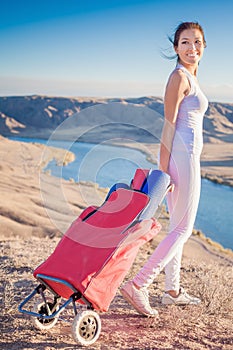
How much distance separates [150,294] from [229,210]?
57.6ft

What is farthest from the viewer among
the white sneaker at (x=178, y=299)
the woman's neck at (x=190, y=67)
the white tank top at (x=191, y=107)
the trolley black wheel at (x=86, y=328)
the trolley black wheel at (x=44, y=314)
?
the white sneaker at (x=178, y=299)

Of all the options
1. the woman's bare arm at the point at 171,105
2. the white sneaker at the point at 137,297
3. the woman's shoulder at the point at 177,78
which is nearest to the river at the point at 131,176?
the woman's bare arm at the point at 171,105

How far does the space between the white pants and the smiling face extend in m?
0.52

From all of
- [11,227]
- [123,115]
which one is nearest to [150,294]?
[123,115]

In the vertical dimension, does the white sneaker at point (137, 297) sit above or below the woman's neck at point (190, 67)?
below

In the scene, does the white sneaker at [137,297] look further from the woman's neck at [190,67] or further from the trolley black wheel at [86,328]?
the woman's neck at [190,67]

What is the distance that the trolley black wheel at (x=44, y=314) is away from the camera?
9.80ft

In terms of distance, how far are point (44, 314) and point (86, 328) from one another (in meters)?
0.41

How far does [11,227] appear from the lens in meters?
9.13

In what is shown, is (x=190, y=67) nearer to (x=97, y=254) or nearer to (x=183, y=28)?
(x=183, y=28)

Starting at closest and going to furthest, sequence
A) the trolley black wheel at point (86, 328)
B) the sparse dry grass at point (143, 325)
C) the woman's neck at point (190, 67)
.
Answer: the trolley black wheel at point (86, 328), the sparse dry grass at point (143, 325), the woman's neck at point (190, 67)

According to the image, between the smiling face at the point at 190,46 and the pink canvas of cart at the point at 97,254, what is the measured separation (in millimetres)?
844

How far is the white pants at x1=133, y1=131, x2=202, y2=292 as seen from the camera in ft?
10.5

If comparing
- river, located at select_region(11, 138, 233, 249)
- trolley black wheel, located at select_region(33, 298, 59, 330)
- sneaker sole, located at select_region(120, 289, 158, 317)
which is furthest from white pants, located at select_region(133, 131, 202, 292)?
trolley black wheel, located at select_region(33, 298, 59, 330)
